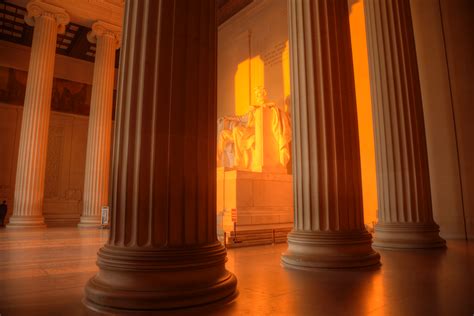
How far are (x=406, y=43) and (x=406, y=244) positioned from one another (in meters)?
4.69

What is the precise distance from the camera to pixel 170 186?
3455 millimetres

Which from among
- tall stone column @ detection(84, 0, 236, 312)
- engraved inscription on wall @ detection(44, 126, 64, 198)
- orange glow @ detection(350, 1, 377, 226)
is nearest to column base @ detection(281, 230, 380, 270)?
tall stone column @ detection(84, 0, 236, 312)

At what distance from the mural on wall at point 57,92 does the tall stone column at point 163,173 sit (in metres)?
23.6

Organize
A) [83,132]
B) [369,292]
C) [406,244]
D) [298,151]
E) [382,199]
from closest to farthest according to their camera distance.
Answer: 1. [369,292]
2. [298,151]
3. [406,244]
4. [382,199]
5. [83,132]

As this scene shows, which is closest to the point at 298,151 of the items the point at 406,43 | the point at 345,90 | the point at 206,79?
the point at 345,90

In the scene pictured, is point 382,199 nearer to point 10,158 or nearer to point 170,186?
point 170,186

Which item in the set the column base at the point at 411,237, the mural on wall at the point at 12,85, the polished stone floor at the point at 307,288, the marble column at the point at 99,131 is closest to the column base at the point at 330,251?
the polished stone floor at the point at 307,288

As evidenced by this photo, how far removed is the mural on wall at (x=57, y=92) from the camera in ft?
75.3

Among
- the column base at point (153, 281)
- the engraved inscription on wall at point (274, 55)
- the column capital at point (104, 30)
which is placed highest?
the column capital at point (104, 30)

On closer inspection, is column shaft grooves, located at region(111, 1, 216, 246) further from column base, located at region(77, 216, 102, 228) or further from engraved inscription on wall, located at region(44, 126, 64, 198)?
engraved inscription on wall, located at region(44, 126, 64, 198)

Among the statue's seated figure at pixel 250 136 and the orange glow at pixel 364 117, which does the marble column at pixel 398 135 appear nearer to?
the statue's seated figure at pixel 250 136

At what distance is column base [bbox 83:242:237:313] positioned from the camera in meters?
3.13

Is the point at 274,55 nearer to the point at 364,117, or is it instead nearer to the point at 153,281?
the point at 364,117

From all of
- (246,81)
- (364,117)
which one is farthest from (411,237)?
(246,81)
